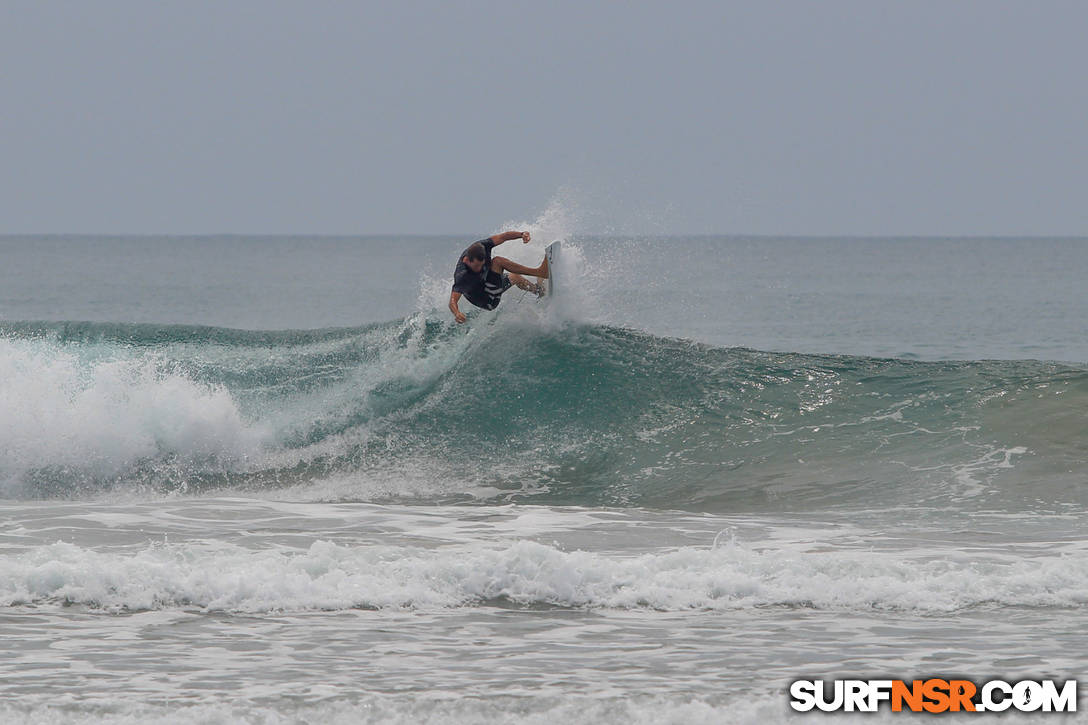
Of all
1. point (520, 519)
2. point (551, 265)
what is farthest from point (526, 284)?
point (520, 519)

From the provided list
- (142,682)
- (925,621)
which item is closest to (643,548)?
(925,621)

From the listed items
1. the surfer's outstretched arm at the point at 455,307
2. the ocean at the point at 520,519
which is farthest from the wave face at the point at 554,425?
the surfer's outstretched arm at the point at 455,307

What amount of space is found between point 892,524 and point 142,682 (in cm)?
624

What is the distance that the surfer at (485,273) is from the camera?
1348 cm

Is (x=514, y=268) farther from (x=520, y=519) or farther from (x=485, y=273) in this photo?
(x=520, y=519)

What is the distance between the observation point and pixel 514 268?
14141mm

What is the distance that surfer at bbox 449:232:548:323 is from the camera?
1348 centimetres

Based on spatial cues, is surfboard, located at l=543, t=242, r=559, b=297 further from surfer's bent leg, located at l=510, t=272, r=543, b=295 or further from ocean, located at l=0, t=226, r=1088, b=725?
ocean, located at l=0, t=226, r=1088, b=725

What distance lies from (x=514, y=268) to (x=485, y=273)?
469 millimetres
